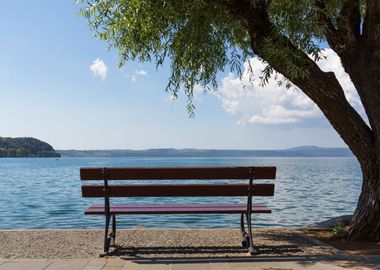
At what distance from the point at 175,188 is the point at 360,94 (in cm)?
336

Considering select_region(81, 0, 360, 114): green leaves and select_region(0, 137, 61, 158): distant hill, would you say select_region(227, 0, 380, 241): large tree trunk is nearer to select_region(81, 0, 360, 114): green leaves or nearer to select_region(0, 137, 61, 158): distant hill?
select_region(81, 0, 360, 114): green leaves

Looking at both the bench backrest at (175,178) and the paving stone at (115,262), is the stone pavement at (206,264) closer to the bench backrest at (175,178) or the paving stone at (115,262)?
the paving stone at (115,262)

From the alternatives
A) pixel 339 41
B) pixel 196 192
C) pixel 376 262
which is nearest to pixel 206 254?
pixel 196 192

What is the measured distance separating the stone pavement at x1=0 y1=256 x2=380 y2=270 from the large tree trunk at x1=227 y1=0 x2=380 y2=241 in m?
1.62

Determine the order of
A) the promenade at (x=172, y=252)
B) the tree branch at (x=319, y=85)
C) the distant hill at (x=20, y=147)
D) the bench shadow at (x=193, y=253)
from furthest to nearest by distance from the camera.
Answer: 1. the distant hill at (x=20, y=147)
2. the tree branch at (x=319, y=85)
3. the bench shadow at (x=193, y=253)
4. the promenade at (x=172, y=252)

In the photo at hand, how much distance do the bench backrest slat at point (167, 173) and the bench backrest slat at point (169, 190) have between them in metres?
0.18

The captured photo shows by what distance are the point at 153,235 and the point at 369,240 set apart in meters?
3.41

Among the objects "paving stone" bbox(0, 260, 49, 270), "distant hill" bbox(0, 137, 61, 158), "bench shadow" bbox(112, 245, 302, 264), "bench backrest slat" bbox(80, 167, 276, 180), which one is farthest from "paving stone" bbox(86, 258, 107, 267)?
"distant hill" bbox(0, 137, 61, 158)

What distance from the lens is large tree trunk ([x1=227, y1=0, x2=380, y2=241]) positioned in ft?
25.4

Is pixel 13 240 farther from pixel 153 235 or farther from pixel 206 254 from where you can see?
pixel 206 254

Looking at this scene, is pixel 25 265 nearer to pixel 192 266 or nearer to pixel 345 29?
pixel 192 266

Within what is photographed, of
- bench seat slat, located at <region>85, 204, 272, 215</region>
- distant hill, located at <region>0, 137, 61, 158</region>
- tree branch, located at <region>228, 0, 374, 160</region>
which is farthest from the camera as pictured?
distant hill, located at <region>0, 137, 61, 158</region>

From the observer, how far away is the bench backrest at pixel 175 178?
687 cm

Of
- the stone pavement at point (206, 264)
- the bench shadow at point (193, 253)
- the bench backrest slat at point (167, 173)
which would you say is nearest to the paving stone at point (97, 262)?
the stone pavement at point (206, 264)
